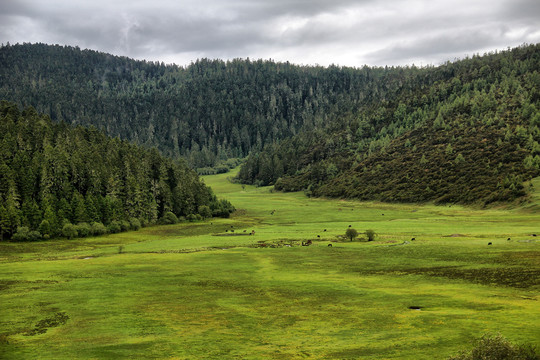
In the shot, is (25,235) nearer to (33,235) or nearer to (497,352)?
(33,235)

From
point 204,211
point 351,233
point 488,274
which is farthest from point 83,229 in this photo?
point 488,274

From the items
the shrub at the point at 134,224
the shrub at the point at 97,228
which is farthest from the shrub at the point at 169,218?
the shrub at the point at 97,228

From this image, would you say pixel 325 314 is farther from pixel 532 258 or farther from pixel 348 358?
pixel 532 258

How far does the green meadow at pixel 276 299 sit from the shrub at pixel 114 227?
3267 cm

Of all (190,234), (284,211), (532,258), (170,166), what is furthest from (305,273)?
(170,166)

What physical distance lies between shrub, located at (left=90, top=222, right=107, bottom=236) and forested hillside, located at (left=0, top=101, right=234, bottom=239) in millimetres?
306

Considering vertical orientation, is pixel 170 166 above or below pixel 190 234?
above

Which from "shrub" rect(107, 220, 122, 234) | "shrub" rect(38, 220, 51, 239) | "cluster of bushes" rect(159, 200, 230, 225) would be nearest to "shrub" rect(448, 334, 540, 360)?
"shrub" rect(38, 220, 51, 239)

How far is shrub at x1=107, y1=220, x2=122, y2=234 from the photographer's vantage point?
122 meters

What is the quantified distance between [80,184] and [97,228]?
24.8 m

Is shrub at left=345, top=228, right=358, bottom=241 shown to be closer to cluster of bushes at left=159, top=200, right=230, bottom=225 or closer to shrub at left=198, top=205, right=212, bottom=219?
cluster of bushes at left=159, top=200, right=230, bottom=225

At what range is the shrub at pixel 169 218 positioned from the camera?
146125 mm

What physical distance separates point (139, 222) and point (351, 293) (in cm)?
9932

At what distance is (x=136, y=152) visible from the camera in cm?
17288
